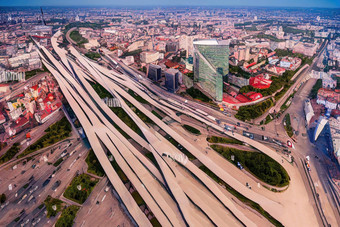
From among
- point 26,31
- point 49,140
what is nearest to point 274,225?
point 49,140

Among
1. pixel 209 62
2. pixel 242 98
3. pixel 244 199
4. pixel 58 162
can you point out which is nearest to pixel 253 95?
pixel 242 98

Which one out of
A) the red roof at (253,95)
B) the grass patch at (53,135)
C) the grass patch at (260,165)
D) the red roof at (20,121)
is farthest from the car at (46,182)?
the red roof at (253,95)

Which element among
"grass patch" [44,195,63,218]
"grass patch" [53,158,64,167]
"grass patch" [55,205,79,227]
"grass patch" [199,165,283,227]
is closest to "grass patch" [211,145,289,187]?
"grass patch" [199,165,283,227]

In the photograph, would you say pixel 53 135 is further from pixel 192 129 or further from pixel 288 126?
pixel 288 126

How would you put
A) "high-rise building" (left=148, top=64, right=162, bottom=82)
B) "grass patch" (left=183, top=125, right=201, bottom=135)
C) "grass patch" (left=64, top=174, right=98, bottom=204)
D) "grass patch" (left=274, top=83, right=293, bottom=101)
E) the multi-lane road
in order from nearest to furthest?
1. the multi-lane road
2. "grass patch" (left=64, top=174, right=98, bottom=204)
3. "grass patch" (left=183, top=125, right=201, bottom=135)
4. "grass patch" (left=274, top=83, right=293, bottom=101)
5. "high-rise building" (left=148, top=64, right=162, bottom=82)

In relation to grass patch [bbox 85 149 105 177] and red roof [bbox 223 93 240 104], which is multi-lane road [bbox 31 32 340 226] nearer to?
grass patch [bbox 85 149 105 177]

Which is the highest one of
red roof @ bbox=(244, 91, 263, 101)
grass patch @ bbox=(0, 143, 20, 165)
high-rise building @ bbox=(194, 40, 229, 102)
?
high-rise building @ bbox=(194, 40, 229, 102)

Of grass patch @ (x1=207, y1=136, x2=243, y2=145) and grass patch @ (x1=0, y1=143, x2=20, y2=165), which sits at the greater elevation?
grass patch @ (x1=207, y1=136, x2=243, y2=145)
